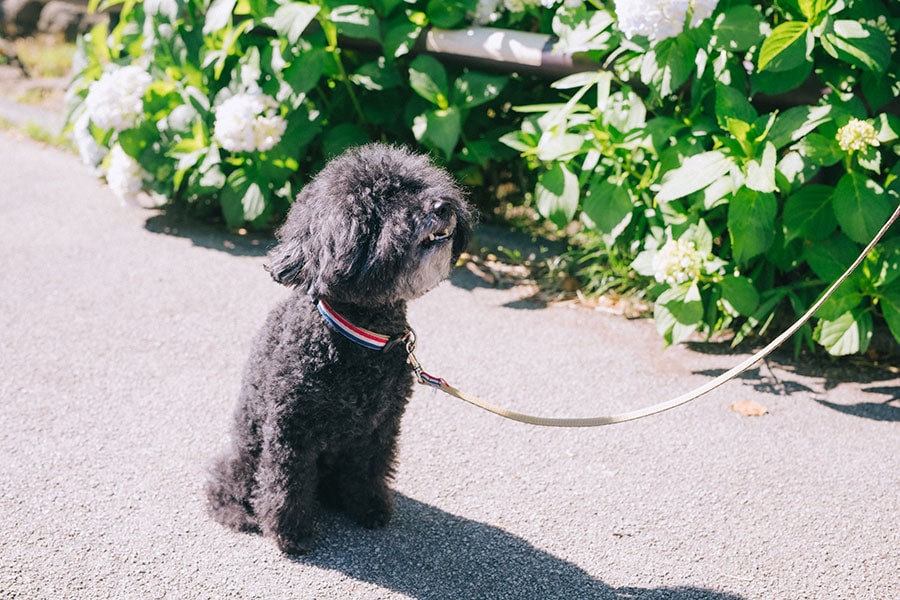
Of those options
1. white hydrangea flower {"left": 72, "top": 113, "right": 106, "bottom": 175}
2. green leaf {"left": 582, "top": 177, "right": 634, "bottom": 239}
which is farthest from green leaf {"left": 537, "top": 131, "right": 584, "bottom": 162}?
white hydrangea flower {"left": 72, "top": 113, "right": 106, "bottom": 175}

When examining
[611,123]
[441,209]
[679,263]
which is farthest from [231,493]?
[611,123]

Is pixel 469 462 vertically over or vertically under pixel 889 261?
under

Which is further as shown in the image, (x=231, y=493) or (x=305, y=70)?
(x=305, y=70)

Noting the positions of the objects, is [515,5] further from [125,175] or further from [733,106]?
[125,175]

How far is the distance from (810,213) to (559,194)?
132 cm

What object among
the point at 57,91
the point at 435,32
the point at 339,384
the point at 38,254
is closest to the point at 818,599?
the point at 339,384

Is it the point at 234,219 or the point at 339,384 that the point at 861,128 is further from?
the point at 234,219

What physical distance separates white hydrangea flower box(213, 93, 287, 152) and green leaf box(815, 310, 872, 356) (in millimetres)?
3383

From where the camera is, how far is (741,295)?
4.36 m

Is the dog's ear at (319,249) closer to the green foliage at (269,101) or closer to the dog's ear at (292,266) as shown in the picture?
the dog's ear at (292,266)

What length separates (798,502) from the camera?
11.5 feet

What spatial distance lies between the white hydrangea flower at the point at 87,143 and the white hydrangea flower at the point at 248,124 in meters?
1.24

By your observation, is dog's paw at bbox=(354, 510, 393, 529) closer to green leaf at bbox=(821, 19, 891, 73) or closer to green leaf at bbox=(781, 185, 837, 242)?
green leaf at bbox=(781, 185, 837, 242)

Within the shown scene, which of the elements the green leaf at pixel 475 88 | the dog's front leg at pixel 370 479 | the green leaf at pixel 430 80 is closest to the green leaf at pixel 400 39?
the green leaf at pixel 430 80
